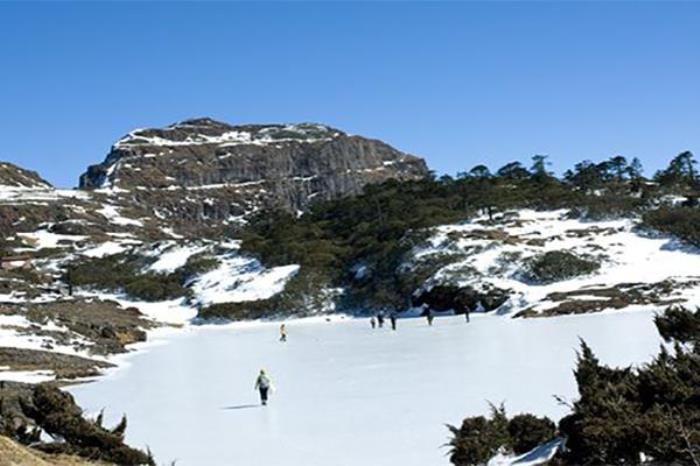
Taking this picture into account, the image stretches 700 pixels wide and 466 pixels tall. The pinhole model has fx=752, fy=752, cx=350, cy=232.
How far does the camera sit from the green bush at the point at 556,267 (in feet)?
185

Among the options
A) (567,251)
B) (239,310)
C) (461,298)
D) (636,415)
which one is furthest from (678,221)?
(636,415)

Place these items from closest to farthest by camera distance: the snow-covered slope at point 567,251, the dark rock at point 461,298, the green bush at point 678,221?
the snow-covered slope at point 567,251
the dark rock at point 461,298
the green bush at point 678,221

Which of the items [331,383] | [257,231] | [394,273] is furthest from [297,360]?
[257,231]

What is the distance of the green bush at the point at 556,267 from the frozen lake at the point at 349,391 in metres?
20.5

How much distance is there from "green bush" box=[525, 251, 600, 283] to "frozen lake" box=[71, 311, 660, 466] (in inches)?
807

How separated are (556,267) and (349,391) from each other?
40770mm

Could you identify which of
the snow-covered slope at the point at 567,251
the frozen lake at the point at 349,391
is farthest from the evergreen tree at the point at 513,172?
the frozen lake at the point at 349,391

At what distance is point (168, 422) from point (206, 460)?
4304 millimetres

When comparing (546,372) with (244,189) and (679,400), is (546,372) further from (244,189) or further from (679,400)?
(244,189)

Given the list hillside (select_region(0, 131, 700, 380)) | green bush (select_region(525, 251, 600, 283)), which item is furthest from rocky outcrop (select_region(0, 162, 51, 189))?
green bush (select_region(525, 251, 600, 283))

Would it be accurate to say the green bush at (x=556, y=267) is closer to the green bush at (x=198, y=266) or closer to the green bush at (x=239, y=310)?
the green bush at (x=239, y=310)

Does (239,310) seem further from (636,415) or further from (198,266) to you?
(636,415)

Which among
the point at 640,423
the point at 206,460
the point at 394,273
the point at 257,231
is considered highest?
the point at 257,231

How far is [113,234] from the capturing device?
132375 mm
